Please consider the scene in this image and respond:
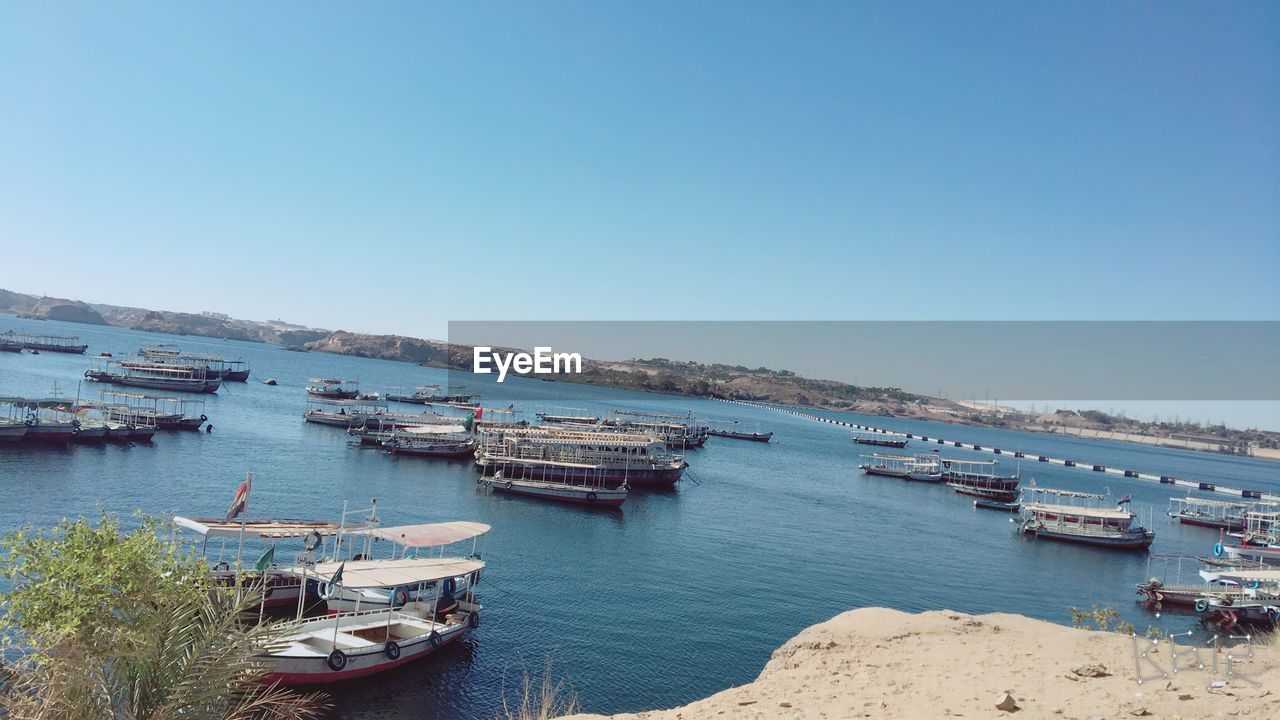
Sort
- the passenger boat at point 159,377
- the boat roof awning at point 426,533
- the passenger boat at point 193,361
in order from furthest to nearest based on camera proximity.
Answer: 1. the passenger boat at point 193,361
2. the passenger boat at point 159,377
3. the boat roof awning at point 426,533

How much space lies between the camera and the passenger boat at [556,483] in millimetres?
54875

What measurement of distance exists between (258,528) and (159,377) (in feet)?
322

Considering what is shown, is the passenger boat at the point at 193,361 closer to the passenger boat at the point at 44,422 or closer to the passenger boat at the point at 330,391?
the passenger boat at the point at 330,391

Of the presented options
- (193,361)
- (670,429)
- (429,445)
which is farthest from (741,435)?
(193,361)

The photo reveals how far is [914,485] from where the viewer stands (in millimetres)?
86938

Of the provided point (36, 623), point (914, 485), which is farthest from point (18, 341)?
point (36, 623)

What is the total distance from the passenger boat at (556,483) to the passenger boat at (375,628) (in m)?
24.6

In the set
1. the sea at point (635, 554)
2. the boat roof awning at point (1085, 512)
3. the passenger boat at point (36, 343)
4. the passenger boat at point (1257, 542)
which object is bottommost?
the sea at point (635, 554)

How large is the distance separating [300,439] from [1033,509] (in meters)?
67.4

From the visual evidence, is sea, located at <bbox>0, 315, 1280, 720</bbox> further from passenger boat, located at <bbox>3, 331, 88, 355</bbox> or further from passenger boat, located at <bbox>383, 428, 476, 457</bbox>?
passenger boat, located at <bbox>3, 331, 88, 355</bbox>

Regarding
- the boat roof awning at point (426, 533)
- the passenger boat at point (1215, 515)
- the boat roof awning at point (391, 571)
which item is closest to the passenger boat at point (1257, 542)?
the passenger boat at point (1215, 515)

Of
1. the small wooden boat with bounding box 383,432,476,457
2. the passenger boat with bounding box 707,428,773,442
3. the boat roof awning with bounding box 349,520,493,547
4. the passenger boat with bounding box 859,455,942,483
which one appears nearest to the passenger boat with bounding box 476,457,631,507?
the small wooden boat with bounding box 383,432,476,457

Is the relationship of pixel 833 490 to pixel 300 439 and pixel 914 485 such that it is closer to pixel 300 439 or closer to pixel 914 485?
pixel 914 485

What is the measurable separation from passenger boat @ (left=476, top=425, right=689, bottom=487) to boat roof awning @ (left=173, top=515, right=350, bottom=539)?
1200 inches
